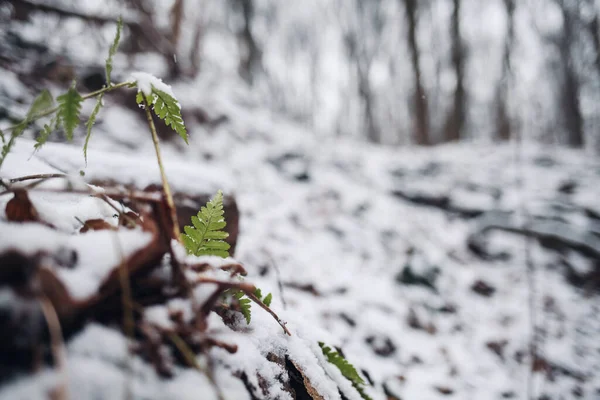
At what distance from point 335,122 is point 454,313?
22339 millimetres

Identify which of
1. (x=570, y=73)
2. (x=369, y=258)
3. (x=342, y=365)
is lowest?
(x=369, y=258)

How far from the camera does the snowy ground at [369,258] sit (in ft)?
2.03

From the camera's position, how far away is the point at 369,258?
11.2 feet

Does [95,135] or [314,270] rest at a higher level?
[95,135]

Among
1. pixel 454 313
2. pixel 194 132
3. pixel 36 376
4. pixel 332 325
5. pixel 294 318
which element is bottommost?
pixel 454 313

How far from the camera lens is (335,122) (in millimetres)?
23953

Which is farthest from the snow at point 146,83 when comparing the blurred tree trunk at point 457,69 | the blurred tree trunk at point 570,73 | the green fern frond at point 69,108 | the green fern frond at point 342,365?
the blurred tree trunk at point 570,73

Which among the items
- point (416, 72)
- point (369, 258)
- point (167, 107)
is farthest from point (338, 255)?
point (416, 72)

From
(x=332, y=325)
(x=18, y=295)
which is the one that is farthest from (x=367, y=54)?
(x=18, y=295)

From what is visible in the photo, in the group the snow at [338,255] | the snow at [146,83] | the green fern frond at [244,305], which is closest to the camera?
the snow at [338,255]

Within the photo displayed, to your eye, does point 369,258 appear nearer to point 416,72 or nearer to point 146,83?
point 146,83

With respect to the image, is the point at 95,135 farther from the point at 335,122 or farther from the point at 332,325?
the point at 335,122

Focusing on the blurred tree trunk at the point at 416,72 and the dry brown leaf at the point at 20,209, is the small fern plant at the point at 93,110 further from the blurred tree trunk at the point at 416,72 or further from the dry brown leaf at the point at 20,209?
the blurred tree trunk at the point at 416,72

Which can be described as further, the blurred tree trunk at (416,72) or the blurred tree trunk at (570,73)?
the blurred tree trunk at (570,73)
